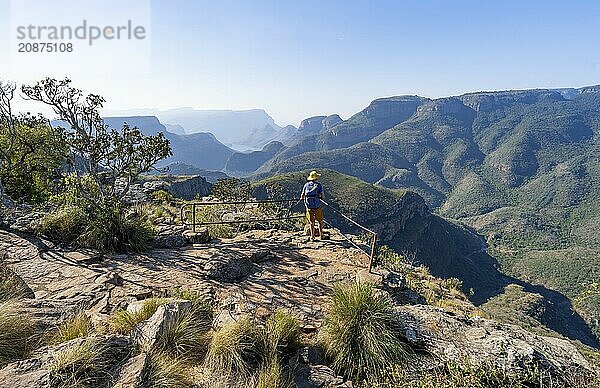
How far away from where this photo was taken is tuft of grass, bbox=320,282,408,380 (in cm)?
500

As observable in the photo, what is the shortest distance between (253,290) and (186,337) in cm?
252

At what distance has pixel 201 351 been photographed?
4.96 m

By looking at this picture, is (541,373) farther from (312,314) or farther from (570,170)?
(570,170)

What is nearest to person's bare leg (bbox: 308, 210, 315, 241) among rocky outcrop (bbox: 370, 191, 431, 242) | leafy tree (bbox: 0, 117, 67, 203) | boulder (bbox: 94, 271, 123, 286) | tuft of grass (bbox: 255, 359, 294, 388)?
boulder (bbox: 94, 271, 123, 286)

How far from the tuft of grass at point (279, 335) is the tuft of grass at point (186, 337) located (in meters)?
0.83

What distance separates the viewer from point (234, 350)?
15.6ft

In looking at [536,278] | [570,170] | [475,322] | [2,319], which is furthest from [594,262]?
[2,319]

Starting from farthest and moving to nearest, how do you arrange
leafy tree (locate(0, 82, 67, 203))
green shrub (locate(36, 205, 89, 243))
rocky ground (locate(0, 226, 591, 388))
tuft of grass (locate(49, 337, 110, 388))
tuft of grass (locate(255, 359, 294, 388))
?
leafy tree (locate(0, 82, 67, 203)) → green shrub (locate(36, 205, 89, 243)) → rocky ground (locate(0, 226, 591, 388)) → tuft of grass (locate(255, 359, 294, 388)) → tuft of grass (locate(49, 337, 110, 388))

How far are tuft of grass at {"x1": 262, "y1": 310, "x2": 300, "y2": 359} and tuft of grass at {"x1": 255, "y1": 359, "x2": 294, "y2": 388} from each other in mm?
181

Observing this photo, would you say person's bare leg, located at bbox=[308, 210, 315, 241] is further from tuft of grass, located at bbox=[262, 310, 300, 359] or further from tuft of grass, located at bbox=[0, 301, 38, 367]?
tuft of grass, located at bbox=[0, 301, 38, 367]

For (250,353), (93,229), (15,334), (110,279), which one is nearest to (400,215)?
(93,229)

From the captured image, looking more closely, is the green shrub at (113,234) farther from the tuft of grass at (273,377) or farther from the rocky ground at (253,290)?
the tuft of grass at (273,377)

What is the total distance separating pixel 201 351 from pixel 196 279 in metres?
2.72

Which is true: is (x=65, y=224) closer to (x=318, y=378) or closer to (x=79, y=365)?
(x=79, y=365)
